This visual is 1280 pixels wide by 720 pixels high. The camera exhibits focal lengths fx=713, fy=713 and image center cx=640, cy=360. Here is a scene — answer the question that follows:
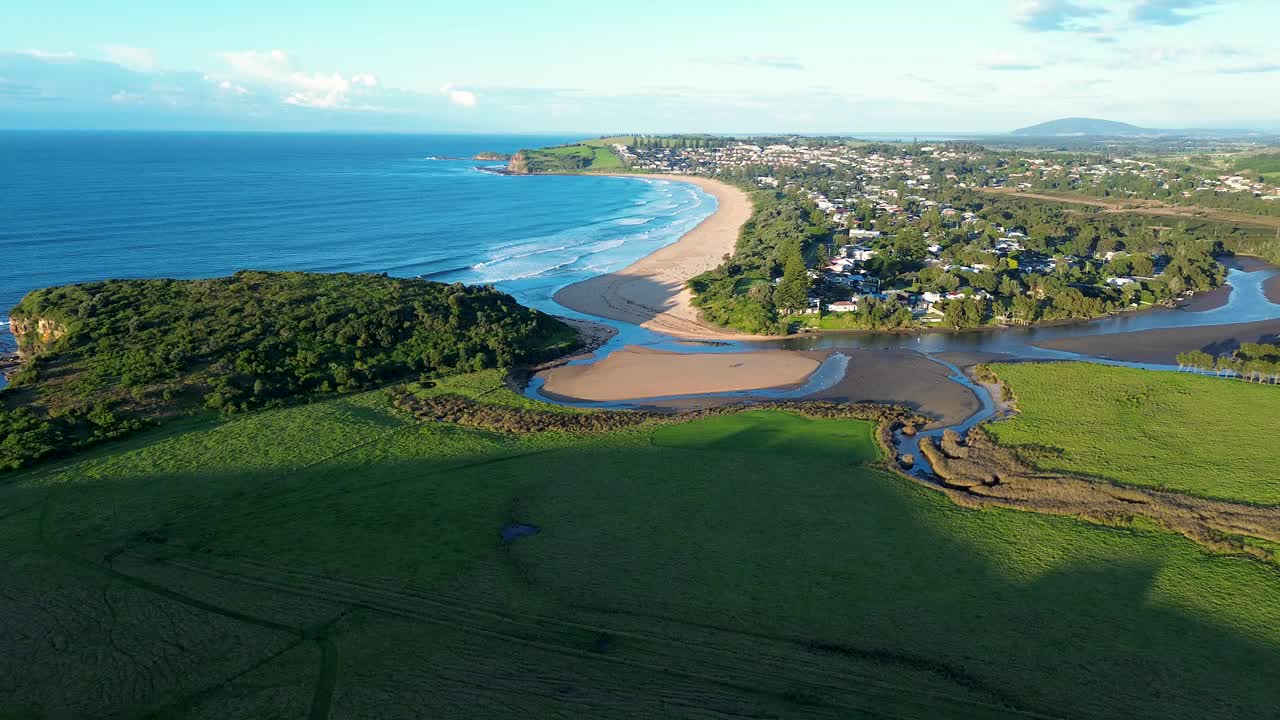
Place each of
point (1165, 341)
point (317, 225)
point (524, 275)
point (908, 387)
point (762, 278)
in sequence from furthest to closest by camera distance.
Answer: point (317, 225) → point (524, 275) → point (762, 278) → point (1165, 341) → point (908, 387)

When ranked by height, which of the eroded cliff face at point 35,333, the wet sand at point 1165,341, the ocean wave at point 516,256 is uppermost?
the ocean wave at point 516,256

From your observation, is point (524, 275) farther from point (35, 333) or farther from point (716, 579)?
point (716, 579)

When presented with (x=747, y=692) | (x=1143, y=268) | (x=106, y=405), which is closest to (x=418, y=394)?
(x=106, y=405)

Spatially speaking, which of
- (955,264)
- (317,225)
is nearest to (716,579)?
(955,264)

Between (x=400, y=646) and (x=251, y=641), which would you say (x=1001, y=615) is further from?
(x=251, y=641)

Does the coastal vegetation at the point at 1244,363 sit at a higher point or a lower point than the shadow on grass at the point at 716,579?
higher

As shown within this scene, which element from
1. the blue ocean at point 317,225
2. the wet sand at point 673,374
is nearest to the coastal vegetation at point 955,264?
the wet sand at point 673,374

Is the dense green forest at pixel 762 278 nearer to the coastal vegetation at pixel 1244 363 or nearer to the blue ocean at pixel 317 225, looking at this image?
the blue ocean at pixel 317 225
